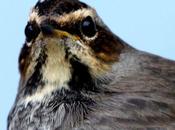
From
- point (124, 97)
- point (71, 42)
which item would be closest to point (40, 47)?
point (71, 42)

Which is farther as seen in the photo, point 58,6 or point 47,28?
point 58,6

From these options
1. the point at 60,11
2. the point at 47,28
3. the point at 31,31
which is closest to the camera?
the point at 47,28

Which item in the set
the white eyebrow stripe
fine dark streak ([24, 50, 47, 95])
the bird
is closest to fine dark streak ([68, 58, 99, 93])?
the bird

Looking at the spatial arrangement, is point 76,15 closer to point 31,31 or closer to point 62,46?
point 62,46

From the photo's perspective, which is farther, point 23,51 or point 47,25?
point 23,51

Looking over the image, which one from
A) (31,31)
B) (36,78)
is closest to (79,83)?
(36,78)

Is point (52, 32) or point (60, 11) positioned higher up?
point (60, 11)

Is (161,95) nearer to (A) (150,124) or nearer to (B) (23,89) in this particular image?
(A) (150,124)
